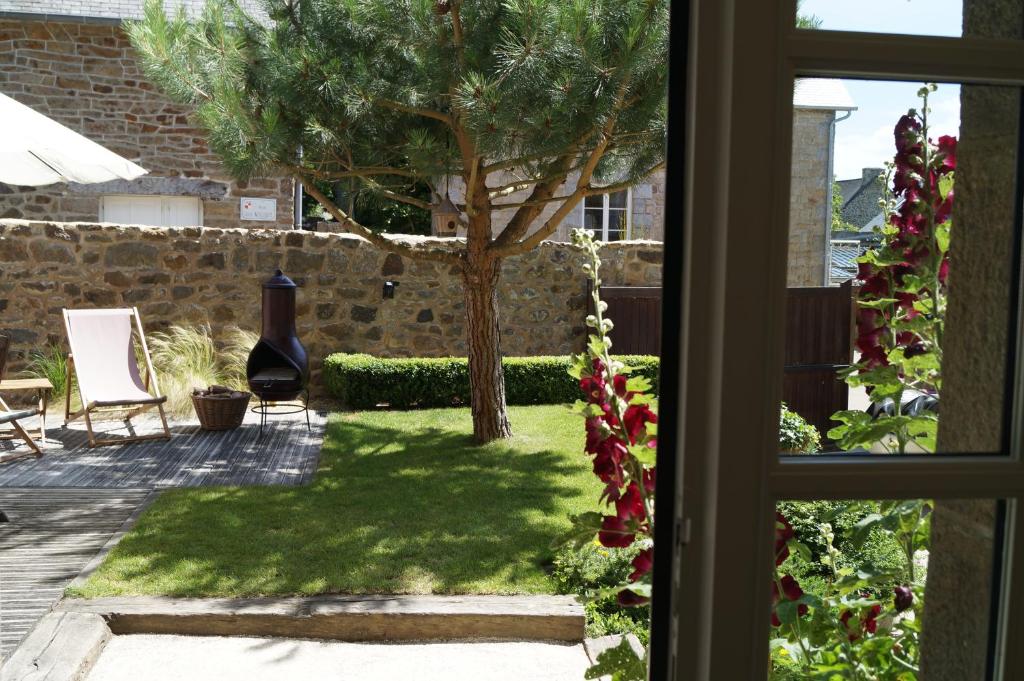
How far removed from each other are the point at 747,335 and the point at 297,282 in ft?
25.6

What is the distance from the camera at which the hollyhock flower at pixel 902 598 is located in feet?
4.09

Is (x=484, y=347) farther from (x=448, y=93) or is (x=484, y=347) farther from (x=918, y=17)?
(x=918, y=17)

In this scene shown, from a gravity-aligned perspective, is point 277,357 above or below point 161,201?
below

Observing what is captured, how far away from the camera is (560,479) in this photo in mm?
5629

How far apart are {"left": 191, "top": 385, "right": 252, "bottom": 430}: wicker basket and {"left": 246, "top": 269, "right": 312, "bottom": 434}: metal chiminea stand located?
0.41ft

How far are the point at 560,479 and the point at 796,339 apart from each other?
466cm

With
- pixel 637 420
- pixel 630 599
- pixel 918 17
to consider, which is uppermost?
pixel 918 17

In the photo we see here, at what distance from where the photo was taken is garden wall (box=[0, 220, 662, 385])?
7.89 meters

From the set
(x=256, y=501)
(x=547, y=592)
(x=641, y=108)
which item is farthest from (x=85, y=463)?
(x=641, y=108)

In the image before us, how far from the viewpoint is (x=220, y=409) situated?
6852 millimetres

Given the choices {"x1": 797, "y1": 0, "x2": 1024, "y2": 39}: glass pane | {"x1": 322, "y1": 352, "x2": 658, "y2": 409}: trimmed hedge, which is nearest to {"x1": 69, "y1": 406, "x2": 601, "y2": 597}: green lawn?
{"x1": 322, "y1": 352, "x2": 658, "y2": 409}: trimmed hedge

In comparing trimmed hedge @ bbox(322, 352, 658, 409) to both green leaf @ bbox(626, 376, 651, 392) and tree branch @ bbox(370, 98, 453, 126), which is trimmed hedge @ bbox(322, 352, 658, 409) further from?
green leaf @ bbox(626, 376, 651, 392)

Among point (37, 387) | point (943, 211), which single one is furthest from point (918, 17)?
point (37, 387)

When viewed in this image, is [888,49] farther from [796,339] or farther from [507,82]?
[507,82]
